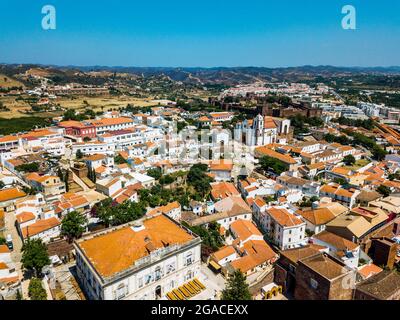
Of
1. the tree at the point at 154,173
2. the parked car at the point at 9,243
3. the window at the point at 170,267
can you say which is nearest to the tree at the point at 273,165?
the tree at the point at 154,173

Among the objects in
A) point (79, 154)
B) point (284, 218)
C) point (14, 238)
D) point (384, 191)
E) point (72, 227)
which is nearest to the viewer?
point (72, 227)

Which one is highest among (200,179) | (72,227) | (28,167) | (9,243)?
(28,167)

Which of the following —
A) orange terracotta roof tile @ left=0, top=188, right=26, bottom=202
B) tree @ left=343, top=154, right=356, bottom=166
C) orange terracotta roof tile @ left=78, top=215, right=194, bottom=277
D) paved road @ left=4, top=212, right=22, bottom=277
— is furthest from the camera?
tree @ left=343, top=154, right=356, bottom=166

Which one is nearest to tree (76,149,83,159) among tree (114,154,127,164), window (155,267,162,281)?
tree (114,154,127,164)

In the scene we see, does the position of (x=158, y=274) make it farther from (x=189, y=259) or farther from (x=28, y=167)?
(x=28, y=167)

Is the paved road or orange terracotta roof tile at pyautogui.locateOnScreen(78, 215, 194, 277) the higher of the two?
orange terracotta roof tile at pyautogui.locateOnScreen(78, 215, 194, 277)

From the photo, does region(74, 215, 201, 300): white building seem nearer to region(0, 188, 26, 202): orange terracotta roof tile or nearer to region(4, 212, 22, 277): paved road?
region(4, 212, 22, 277): paved road

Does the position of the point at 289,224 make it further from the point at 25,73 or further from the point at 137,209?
the point at 25,73

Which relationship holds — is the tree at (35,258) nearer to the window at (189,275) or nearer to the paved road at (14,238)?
the paved road at (14,238)

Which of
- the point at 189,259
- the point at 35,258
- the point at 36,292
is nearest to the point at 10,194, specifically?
the point at 35,258
